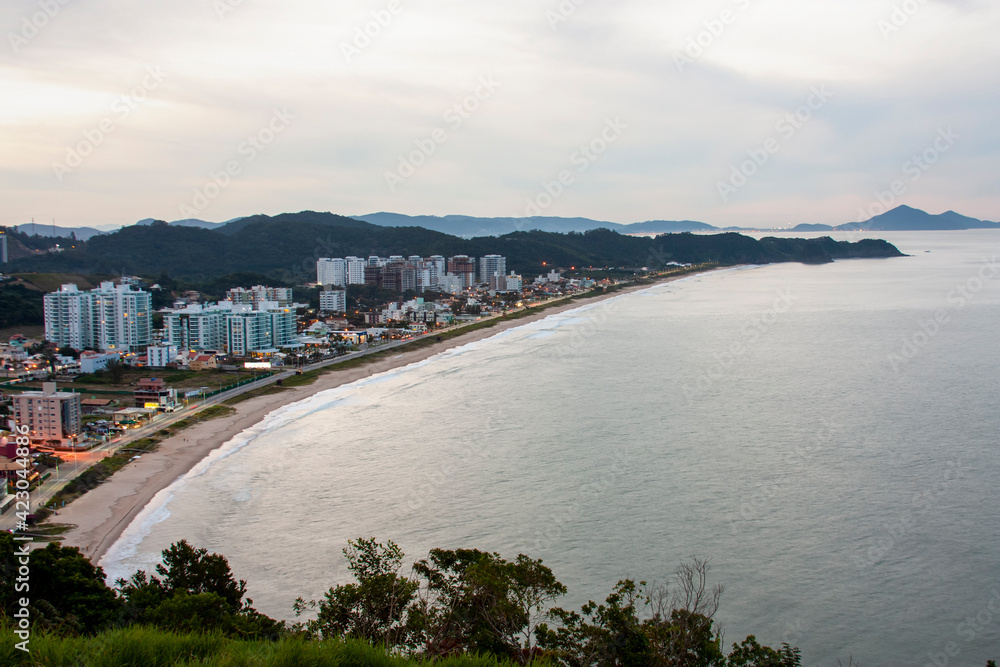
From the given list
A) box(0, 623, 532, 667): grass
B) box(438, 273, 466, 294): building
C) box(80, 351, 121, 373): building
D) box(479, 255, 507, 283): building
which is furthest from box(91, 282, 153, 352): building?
box(479, 255, 507, 283): building

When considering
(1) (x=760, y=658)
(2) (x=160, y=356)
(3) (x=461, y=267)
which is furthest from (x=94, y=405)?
(3) (x=461, y=267)

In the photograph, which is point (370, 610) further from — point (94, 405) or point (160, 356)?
point (160, 356)

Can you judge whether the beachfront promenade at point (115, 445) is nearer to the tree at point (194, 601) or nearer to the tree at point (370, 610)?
the tree at point (194, 601)

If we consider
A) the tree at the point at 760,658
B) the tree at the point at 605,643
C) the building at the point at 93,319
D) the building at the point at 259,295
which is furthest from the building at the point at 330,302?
the tree at the point at 760,658

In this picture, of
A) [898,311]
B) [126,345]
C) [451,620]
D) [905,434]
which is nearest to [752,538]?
[451,620]

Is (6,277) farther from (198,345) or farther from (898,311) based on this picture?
(898,311)
